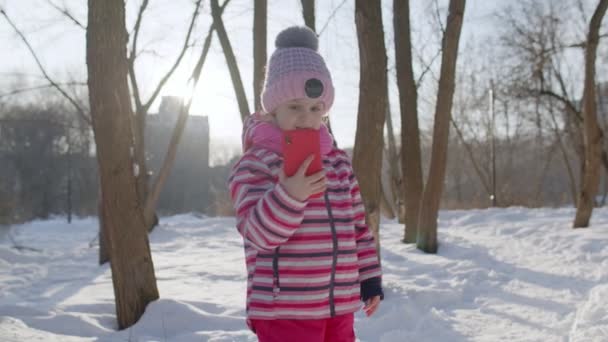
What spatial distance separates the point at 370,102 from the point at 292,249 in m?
3.33

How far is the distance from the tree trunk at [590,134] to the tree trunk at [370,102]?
554 centimetres

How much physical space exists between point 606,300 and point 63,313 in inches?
164

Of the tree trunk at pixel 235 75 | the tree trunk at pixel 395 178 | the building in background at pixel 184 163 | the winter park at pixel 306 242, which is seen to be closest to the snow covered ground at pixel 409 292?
the winter park at pixel 306 242

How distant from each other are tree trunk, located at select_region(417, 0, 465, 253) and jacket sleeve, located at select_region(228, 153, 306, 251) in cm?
578

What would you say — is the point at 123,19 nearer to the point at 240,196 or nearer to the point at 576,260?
the point at 240,196

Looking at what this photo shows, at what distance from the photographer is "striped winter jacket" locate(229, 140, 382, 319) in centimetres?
147

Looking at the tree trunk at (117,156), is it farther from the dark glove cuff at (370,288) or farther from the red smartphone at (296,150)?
the red smartphone at (296,150)

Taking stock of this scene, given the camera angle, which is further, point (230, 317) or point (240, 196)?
point (230, 317)

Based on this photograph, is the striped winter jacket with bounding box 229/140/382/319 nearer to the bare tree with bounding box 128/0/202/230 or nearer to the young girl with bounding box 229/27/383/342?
the young girl with bounding box 229/27/383/342

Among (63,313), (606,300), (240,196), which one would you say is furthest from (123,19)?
(606,300)

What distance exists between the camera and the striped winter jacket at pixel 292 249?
1474 millimetres

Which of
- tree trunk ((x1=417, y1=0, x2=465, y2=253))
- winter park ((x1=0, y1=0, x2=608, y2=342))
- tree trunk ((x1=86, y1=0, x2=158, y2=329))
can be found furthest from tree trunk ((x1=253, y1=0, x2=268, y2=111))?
tree trunk ((x1=86, y1=0, x2=158, y2=329))

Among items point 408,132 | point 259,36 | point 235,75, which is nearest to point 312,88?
point 259,36

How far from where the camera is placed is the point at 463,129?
27.3 m
